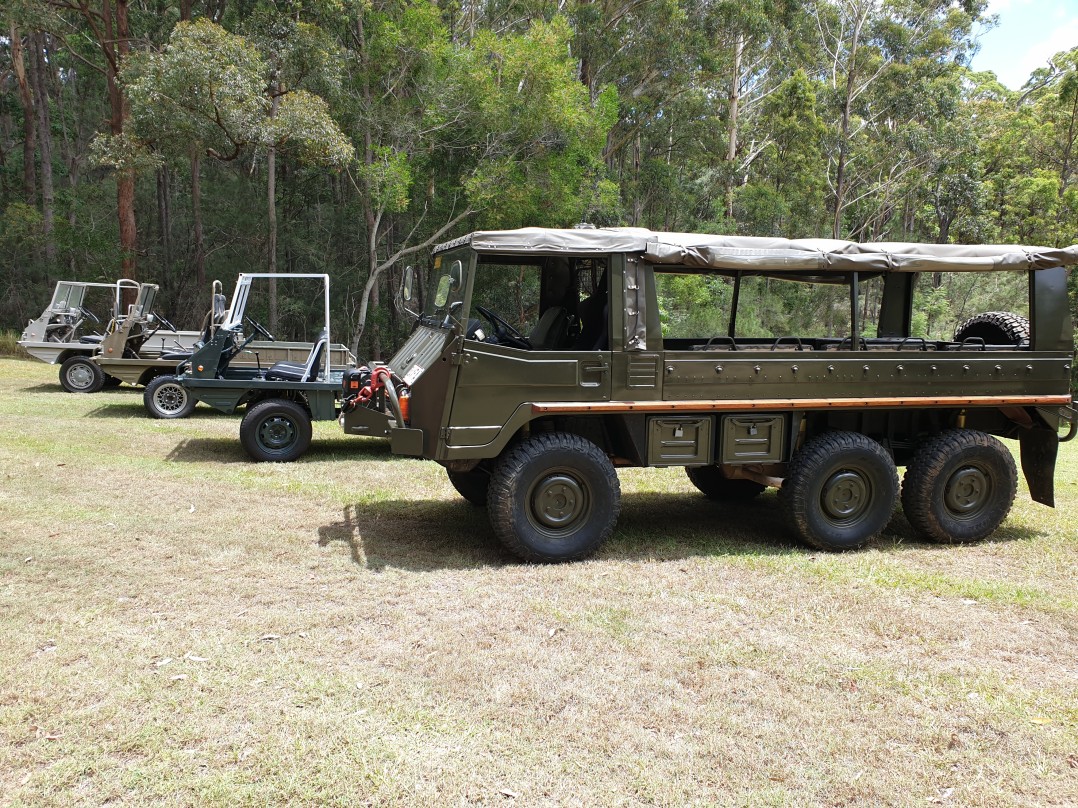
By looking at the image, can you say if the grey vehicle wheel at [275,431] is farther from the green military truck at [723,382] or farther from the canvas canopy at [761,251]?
the canvas canopy at [761,251]

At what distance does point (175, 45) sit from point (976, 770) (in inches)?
671

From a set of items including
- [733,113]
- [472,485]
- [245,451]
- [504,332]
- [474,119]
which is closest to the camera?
[504,332]

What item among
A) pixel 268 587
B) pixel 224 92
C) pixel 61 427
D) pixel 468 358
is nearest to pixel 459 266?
pixel 468 358

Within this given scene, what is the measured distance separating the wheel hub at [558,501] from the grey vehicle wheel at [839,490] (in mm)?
1672

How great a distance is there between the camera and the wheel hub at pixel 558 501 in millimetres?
5758

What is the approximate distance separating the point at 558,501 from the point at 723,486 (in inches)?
111

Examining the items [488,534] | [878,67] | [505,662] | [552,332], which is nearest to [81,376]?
[488,534]

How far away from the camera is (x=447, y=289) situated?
6.06m

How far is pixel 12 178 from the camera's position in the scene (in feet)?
103

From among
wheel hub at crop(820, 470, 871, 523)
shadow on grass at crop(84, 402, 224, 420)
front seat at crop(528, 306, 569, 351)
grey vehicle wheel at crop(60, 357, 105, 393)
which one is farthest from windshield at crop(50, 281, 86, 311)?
wheel hub at crop(820, 470, 871, 523)

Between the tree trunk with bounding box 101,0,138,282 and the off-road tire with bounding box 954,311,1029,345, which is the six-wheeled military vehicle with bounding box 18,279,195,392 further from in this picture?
Result: the off-road tire with bounding box 954,311,1029,345

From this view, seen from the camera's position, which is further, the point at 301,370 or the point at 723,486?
the point at 301,370

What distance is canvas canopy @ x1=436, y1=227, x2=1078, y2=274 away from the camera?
18.7ft

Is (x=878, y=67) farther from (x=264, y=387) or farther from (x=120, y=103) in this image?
(x=264, y=387)
